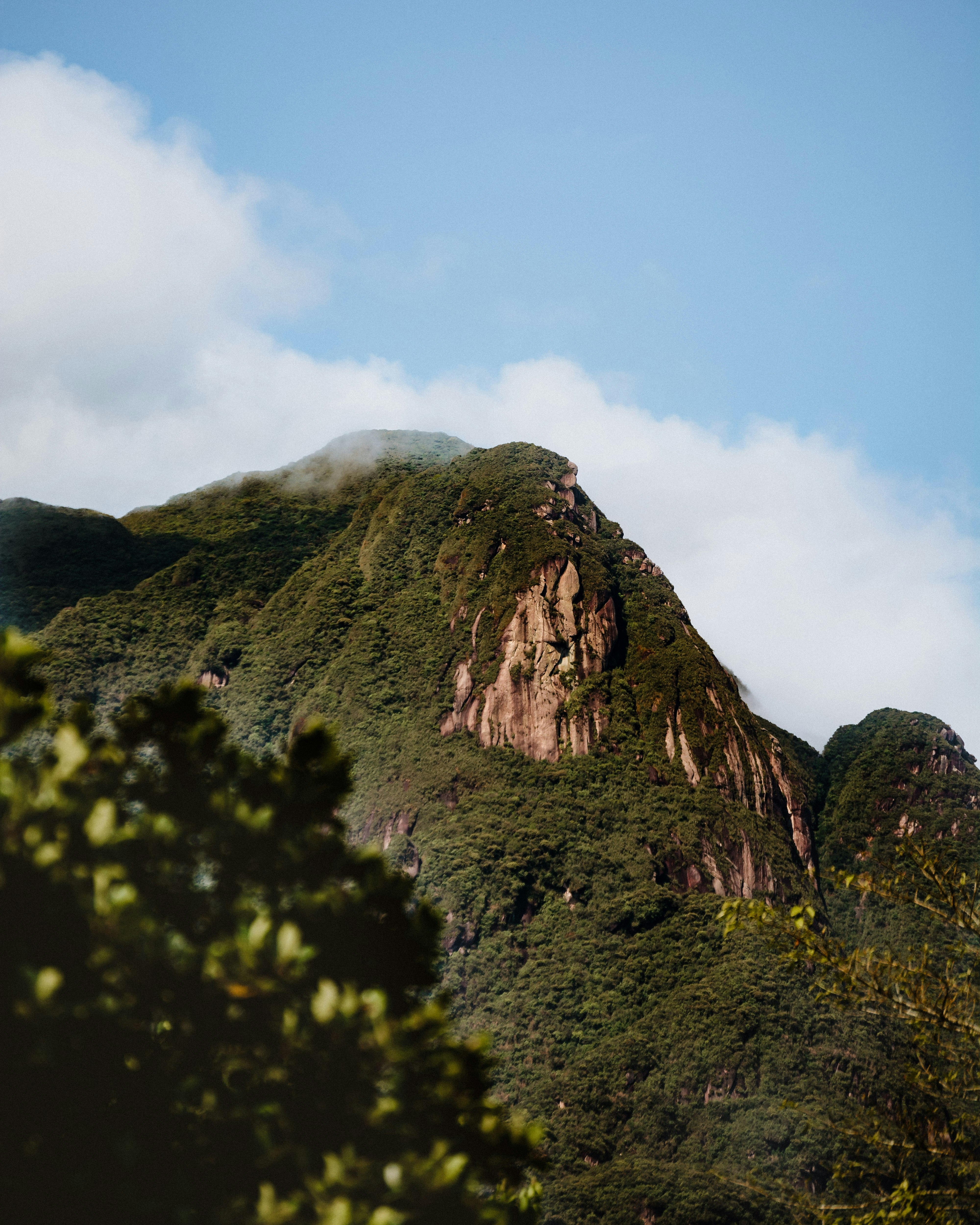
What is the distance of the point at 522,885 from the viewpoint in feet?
259

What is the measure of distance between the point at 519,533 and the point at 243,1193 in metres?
104

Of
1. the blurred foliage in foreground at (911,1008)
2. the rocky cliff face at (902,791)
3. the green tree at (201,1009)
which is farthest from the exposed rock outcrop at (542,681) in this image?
the green tree at (201,1009)

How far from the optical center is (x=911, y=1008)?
8516 mm

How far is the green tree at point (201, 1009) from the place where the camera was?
193 inches

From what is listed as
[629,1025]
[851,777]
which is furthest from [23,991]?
[851,777]

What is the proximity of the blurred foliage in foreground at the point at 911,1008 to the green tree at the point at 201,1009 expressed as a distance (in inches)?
149

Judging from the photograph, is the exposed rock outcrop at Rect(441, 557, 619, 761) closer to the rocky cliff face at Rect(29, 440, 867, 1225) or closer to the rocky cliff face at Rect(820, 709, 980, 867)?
the rocky cliff face at Rect(29, 440, 867, 1225)

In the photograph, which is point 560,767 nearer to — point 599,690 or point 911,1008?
point 599,690

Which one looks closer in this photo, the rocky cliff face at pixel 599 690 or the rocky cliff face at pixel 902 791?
the rocky cliff face at pixel 599 690

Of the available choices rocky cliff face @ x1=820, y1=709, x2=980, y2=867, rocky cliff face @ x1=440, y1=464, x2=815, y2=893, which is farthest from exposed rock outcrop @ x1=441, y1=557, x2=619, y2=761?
rocky cliff face @ x1=820, y1=709, x2=980, y2=867

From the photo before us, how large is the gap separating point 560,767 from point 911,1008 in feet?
278

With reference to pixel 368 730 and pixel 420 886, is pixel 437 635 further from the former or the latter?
pixel 420 886

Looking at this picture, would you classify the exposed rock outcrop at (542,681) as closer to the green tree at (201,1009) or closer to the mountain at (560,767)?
the mountain at (560,767)

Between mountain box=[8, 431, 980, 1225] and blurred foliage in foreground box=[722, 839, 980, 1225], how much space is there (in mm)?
42120
